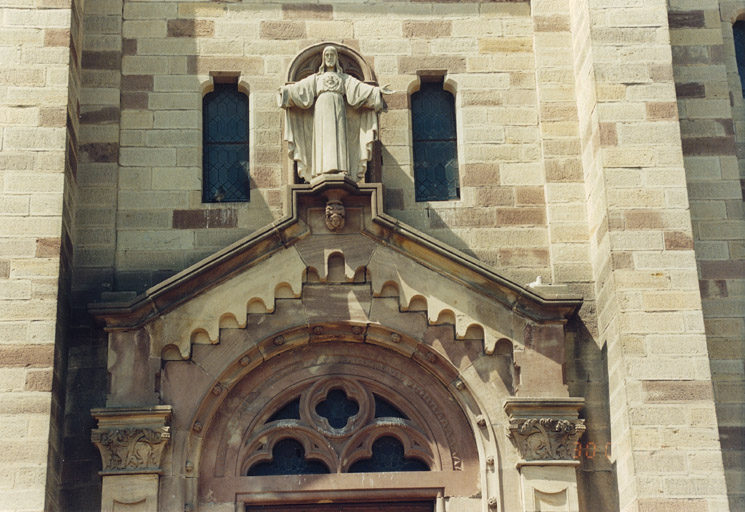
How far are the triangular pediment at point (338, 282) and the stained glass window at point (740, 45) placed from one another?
396cm

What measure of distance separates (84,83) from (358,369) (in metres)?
4.51

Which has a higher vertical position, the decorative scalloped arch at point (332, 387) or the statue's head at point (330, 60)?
the statue's head at point (330, 60)

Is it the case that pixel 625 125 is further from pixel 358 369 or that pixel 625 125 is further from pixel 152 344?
pixel 152 344

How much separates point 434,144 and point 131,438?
4.83 m

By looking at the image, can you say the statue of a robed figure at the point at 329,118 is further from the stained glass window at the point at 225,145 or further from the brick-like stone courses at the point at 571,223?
the brick-like stone courses at the point at 571,223

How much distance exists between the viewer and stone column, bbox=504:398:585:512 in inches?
618

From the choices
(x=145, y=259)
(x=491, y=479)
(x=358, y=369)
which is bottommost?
(x=491, y=479)

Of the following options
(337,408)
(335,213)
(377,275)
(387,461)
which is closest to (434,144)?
(335,213)

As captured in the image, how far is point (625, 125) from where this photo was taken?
1684 cm

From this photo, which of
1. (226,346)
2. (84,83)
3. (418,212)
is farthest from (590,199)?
(84,83)

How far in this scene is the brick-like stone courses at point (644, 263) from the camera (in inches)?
604

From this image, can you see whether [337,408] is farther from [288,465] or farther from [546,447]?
[546,447]

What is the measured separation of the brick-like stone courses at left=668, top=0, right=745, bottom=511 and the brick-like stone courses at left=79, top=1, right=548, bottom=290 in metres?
1.60

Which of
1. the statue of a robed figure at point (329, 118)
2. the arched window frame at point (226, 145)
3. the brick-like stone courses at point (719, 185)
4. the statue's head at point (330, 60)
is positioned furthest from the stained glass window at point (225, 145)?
the brick-like stone courses at point (719, 185)
